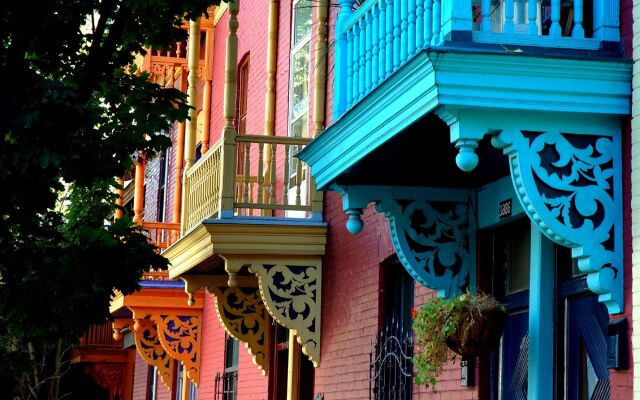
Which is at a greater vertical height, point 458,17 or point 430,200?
point 458,17

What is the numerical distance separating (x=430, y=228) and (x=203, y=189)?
4712mm

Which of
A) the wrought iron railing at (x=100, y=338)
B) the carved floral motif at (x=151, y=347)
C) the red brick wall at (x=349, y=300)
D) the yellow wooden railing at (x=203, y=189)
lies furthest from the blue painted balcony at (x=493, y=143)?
the wrought iron railing at (x=100, y=338)

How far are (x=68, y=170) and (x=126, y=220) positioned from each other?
1.34m

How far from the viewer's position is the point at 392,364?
10.9 metres

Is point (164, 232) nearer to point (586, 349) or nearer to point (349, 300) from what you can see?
point (349, 300)

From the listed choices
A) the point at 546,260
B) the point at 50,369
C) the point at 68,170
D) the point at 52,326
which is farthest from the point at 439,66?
the point at 50,369

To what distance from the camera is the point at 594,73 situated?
724cm

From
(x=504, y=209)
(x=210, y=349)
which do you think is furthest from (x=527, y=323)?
(x=210, y=349)

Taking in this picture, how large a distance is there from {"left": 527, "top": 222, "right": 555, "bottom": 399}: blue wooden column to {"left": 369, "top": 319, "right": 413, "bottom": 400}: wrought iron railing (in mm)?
2073

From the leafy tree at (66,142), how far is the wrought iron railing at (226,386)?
759 centimetres

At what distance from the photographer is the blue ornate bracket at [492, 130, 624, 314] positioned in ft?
23.4

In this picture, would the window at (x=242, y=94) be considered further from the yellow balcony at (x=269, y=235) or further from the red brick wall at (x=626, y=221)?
the red brick wall at (x=626, y=221)

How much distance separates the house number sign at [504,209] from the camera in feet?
29.2

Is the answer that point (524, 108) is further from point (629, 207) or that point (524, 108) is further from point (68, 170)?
point (68, 170)
